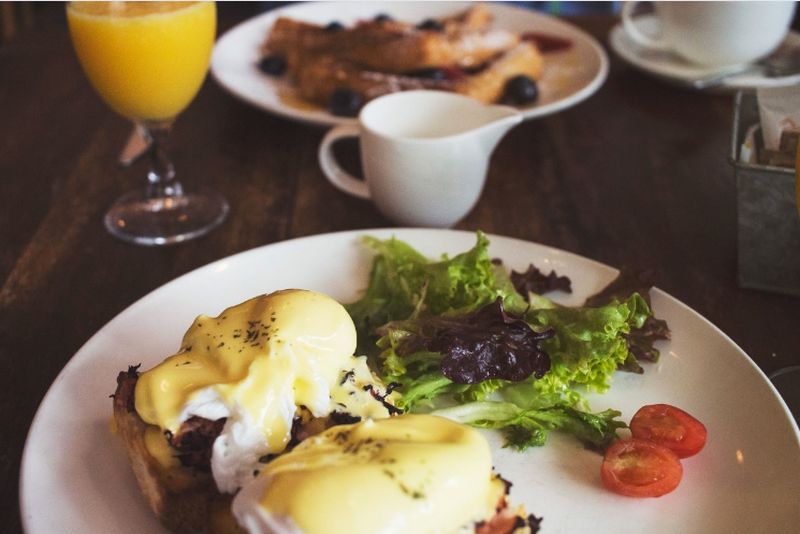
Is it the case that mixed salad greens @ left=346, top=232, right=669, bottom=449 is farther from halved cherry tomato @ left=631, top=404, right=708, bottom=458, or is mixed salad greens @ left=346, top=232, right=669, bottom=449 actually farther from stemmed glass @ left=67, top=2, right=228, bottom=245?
stemmed glass @ left=67, top=2, right=228, bottom=245

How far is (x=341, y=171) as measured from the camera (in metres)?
2.32

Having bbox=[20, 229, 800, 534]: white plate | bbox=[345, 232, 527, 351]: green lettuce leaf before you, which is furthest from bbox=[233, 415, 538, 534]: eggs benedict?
bbox=[345, 232, 527, 351]: green lettuce leaf

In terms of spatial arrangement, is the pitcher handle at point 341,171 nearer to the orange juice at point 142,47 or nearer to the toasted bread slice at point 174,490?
the orange juice at point 142,47

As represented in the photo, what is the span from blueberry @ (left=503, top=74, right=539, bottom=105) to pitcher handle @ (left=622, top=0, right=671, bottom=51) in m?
0.54

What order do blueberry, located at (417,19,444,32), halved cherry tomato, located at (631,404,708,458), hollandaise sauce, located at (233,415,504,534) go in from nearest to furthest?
hollandaise sauce, located at (233,415,504,534)
halved cherry tomato, located at (631,404,708,458)
blueberry, located at (417,19,444,32)

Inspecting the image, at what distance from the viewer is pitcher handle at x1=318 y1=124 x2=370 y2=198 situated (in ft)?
7.38

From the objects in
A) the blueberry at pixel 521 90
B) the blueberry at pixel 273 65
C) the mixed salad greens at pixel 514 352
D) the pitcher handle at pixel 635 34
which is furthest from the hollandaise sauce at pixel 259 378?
the pitcher handle at pixel 635 34

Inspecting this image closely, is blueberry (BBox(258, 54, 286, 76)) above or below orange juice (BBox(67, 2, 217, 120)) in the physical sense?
below

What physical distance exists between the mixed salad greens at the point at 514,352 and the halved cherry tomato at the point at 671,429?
42 millimetres

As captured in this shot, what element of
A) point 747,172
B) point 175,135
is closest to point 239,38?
point 175,135

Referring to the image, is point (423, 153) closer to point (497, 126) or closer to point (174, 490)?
point (497, 126)

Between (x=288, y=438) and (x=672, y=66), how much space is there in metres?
2.32

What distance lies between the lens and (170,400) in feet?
3.97

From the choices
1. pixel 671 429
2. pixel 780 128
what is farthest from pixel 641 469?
pixel 780 128
